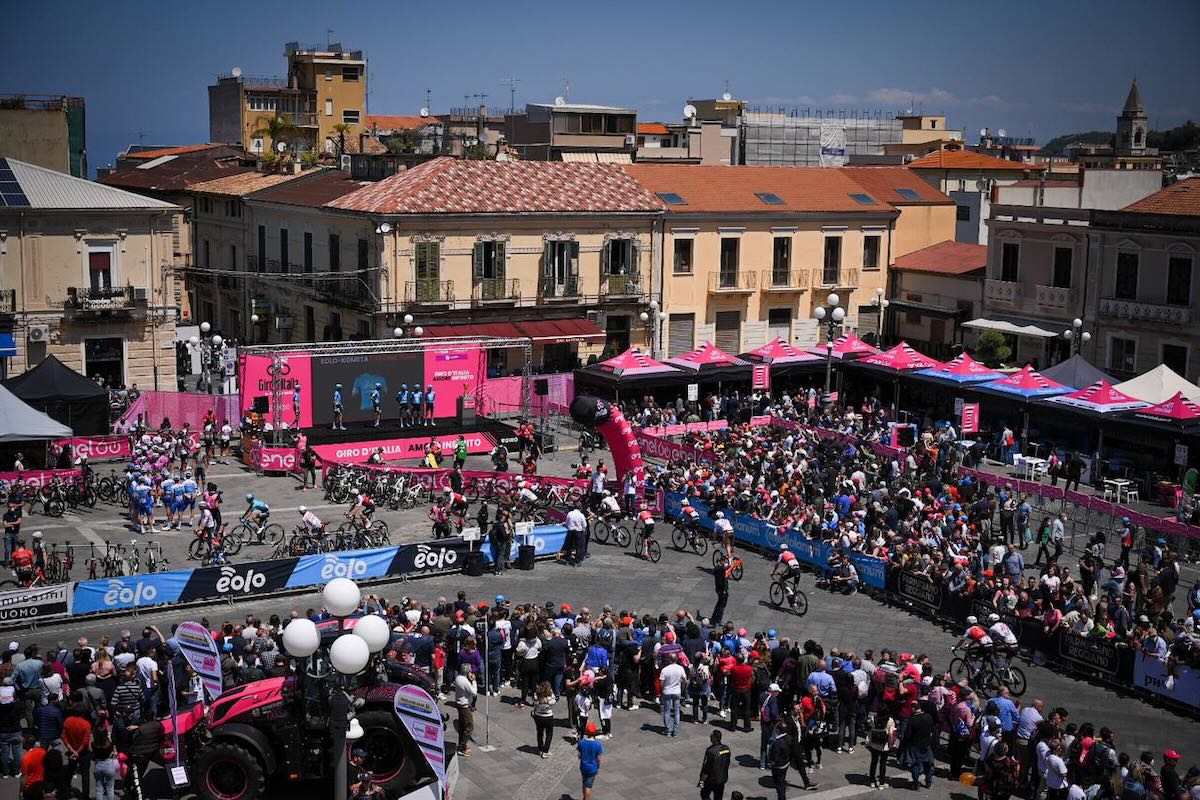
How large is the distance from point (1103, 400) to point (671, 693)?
22.7 metres

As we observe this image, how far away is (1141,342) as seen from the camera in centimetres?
4609

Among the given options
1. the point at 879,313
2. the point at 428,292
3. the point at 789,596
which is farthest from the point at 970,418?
the point at 428,292

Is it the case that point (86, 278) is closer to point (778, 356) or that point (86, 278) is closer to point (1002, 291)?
point (778, 356)

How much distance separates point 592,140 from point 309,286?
23.6 m

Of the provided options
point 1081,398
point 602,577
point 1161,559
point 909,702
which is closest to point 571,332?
point 1081,398

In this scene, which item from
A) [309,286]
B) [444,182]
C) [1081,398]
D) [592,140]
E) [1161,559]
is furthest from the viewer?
[592,140]

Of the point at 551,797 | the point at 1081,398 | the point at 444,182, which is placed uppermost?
the point at 444,182

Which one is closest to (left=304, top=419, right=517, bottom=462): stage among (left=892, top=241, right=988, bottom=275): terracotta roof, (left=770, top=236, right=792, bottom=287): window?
(left=770, top=236, right=792, bottom=287): window

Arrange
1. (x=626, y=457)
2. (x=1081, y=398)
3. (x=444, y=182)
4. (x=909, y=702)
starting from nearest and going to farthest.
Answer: (x=909, y=702)
(x=626, y=457)
(x=1081, y=398)
(x=444, y=182)

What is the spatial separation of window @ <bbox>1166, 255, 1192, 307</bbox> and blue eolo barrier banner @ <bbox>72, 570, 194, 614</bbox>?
33957mm

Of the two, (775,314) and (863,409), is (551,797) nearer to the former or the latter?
(863,409)

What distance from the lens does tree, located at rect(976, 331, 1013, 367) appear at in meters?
50.3

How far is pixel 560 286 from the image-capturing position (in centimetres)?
5256

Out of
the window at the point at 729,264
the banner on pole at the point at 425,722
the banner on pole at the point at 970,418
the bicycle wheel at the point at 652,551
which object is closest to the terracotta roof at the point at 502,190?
the window at the point at 729,264
